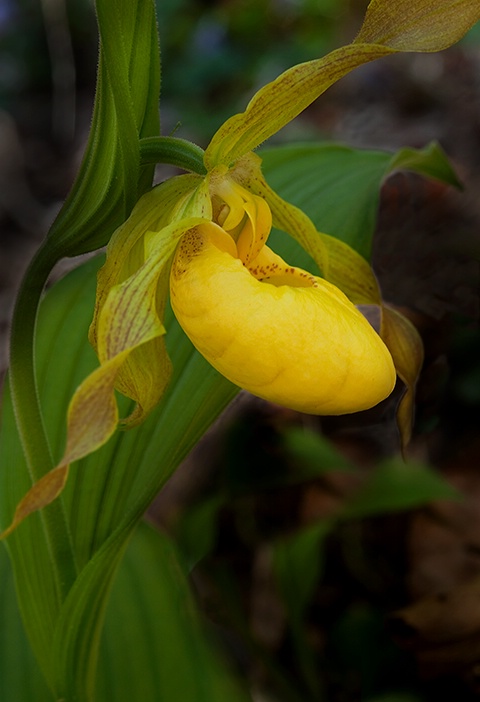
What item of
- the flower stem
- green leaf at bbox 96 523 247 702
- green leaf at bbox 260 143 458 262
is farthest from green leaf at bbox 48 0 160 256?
green leaf at bbox 96 523 247 702

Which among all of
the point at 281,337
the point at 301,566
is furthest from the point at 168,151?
the point at 301,566

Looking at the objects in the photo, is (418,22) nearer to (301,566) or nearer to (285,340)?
(285,340)

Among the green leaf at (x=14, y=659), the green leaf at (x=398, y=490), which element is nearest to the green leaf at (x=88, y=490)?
the green leaf at (x=14, y=659)

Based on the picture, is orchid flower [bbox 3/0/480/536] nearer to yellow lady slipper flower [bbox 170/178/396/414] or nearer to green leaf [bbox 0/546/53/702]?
yellow lady slipper flower [bbox 170/178/396/414]

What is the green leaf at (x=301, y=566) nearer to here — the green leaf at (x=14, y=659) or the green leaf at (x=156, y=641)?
the green leaf at (x=156, y=641)

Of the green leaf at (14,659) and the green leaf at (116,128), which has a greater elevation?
the green leaf at (116,128)
